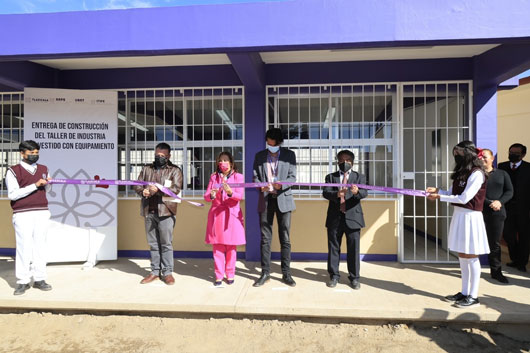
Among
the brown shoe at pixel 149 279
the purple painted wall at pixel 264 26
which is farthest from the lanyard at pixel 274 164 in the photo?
the brown shoe at pixel 149 279

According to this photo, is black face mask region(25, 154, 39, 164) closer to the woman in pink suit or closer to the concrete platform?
the concrete platform

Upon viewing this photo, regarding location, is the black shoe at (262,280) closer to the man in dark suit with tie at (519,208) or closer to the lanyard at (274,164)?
the lanyard at (274,164)

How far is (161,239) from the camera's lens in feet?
12.7

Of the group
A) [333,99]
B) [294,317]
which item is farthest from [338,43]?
[294,317]

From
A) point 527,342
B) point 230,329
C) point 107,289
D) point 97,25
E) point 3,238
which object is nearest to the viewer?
point 527,342

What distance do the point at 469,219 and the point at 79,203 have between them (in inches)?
184

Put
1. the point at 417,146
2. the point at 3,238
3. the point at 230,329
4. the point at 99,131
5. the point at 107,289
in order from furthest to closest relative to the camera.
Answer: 1. the point at 417,146
2. the point at 3,238
3. the point at 99,131
4. the point at 107,289
5. the point at 230,329

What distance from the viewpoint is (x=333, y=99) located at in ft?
16.0

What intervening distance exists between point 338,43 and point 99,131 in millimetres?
3380

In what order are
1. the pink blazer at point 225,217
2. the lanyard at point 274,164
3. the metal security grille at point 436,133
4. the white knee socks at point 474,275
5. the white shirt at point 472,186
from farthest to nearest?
the metal security grille at point 436,133, the lanyard at point 274,164, the pink blazer at point 225,217, the white knee socks at point 474,275, the white shirt at point 472,186

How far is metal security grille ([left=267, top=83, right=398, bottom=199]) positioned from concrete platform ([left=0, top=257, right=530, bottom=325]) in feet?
4.56

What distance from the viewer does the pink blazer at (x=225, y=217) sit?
372cm

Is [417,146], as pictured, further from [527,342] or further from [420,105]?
[527,342]

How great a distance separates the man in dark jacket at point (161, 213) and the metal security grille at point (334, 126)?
65.9 inches
